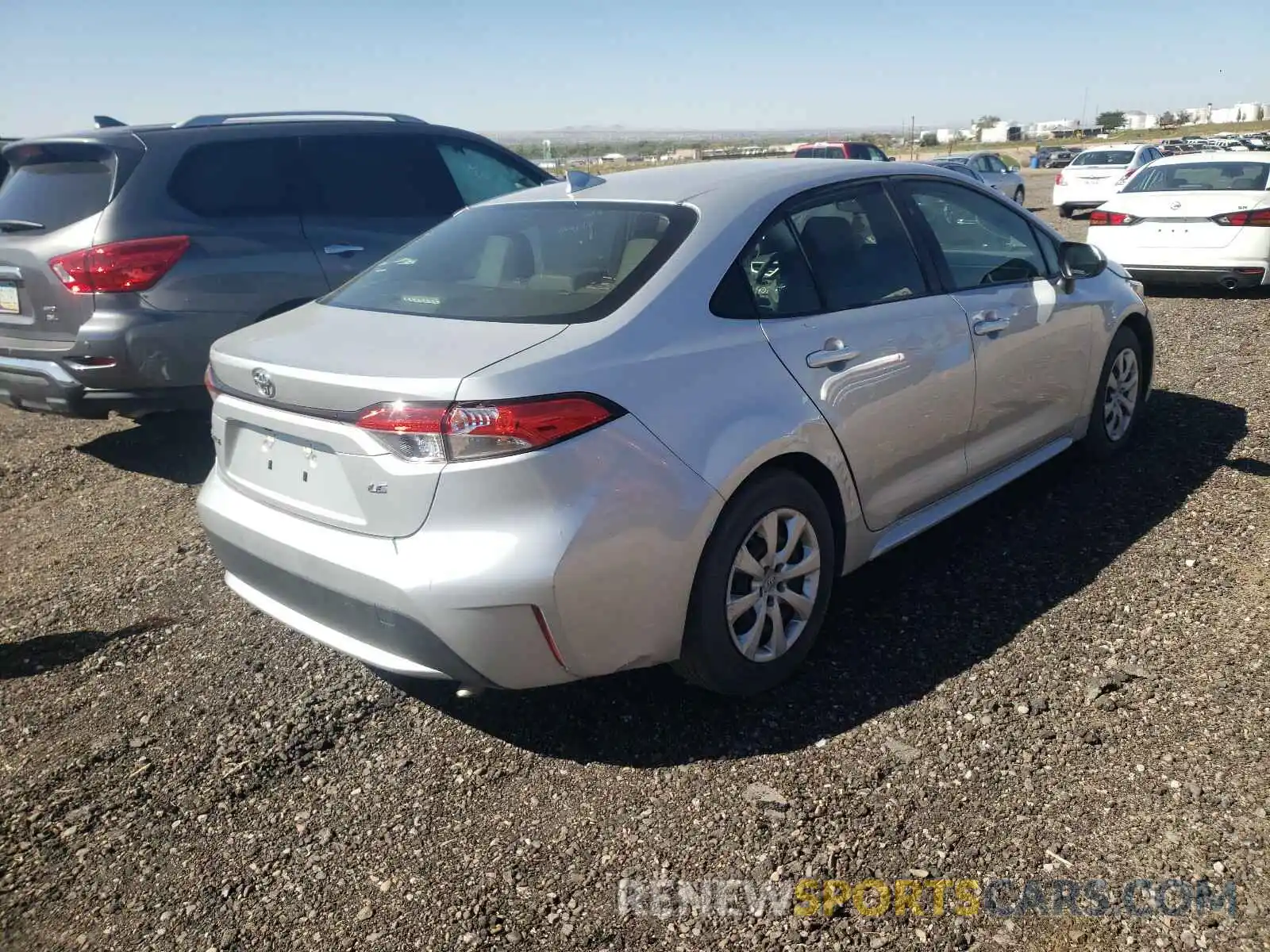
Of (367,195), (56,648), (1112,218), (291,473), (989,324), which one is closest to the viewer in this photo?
(291,473)

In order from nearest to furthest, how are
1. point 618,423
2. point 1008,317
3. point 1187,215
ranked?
1. point 618,423
2. point 1008,317
3. point 1187,215

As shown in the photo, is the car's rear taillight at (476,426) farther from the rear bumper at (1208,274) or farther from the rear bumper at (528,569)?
the rear bumper at (1208,274)

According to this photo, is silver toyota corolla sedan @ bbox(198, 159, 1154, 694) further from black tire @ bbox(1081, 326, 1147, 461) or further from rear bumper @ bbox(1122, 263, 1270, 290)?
rear bumper @ bbox(1122, 263, 1270, 290)

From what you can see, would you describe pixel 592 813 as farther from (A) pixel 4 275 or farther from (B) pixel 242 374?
(A) pixel 4 275

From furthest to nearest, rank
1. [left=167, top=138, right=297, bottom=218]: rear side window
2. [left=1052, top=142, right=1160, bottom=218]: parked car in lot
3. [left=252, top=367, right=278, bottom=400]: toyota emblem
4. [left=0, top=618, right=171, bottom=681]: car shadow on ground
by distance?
[left=1052, top=142, right=1160, bottom=218]: parked car in lot → [left=167, top=138, right=297, bottom=218]: rear side window → [left=0, top=618, right=171, bottom=681]: car shadow on ground → [left=252, top=367, right=278, bottom=400]: toyota emblem

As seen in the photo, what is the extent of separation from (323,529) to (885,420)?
6.23ft

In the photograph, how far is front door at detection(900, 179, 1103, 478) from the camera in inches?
155

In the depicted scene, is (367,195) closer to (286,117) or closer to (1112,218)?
(286,117)

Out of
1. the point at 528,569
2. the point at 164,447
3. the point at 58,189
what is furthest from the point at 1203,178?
the point at 528,569

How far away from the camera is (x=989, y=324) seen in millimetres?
3947

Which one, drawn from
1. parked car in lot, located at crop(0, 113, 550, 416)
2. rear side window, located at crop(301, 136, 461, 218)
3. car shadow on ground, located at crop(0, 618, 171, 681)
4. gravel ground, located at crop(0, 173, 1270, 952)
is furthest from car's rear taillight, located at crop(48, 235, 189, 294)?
car shadow on ground, located at crop(0, 618, 171, 681)

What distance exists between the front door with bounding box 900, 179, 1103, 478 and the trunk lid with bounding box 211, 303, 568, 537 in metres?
1.98

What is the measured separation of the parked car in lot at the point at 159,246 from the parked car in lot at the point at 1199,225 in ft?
24.8

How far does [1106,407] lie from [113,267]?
5.13 m
